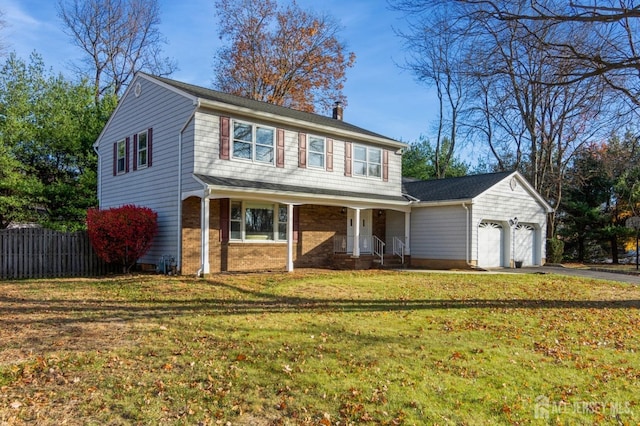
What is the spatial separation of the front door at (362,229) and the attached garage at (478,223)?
6.37 feet

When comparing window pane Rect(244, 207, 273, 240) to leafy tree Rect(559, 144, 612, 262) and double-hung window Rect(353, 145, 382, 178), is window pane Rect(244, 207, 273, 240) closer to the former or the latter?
double-hung window Rect(353, 145, 382, 178)

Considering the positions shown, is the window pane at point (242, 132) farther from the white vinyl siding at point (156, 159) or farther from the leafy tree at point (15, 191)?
the leafy tree at point (15, 191)

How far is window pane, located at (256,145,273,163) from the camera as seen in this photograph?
15.6 metres

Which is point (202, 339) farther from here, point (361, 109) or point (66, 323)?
point (361, 109)

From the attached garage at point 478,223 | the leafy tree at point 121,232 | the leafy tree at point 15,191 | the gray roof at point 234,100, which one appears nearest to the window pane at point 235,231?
the leafy tree at point 121,232

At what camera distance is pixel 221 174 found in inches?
575

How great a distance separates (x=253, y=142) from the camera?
15438 mm

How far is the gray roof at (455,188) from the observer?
18750mm

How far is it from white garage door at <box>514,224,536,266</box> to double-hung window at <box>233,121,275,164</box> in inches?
470

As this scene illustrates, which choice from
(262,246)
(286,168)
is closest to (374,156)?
(286,168)

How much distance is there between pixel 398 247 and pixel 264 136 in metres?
7.94


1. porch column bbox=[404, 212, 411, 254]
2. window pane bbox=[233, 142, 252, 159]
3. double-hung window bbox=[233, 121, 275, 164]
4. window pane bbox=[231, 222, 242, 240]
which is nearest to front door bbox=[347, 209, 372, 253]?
porch column bbox=[404, 212, 411, 254]

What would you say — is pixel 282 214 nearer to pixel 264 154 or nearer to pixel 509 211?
pixel 264 154

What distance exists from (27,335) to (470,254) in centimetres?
1533
